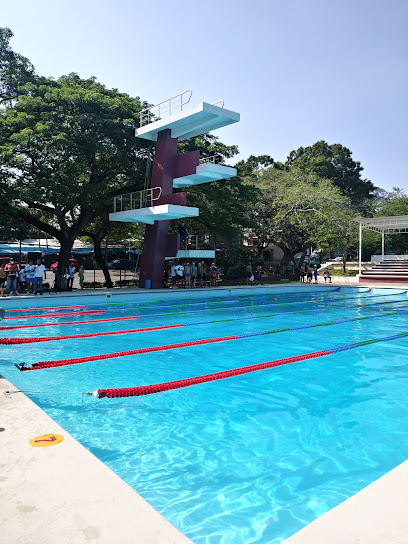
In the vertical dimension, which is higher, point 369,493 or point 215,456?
point 369,493

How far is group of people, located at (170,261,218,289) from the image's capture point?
62.2 ft

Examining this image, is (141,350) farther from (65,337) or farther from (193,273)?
(193,273)

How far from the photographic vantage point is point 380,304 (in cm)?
1550

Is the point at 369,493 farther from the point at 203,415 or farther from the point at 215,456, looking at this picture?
the point at 203,415

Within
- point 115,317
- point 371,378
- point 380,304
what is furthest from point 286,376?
point 380,304

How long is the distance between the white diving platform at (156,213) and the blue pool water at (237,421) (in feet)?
24.8

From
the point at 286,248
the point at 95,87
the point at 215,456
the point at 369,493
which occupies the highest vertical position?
the point at 95,87

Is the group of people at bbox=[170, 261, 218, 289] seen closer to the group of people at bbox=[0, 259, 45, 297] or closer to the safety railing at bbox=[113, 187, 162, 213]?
the safety railing at bbox=[113, 187, 162, 213]

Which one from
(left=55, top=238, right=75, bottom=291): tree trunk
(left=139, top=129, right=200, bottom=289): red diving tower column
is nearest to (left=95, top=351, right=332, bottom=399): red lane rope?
(left=139, top=129, right=200, bottom=289): red diving tower column

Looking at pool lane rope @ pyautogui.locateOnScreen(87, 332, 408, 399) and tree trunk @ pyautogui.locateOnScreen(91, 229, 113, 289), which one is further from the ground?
tree trunk @ pyautogui.locateOnScreen(91, 229, 113, 289)

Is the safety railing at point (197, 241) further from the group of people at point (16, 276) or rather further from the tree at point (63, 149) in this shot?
the group of people at point (16, 276)

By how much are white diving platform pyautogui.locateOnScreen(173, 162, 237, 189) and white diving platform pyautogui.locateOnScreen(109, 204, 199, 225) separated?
1403 mm

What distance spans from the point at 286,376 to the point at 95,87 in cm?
1718

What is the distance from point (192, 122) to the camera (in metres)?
16.5
